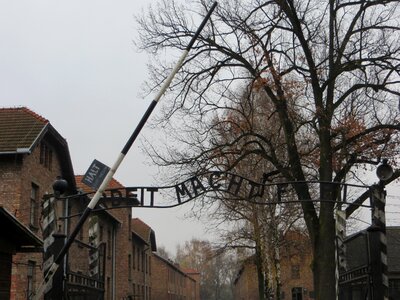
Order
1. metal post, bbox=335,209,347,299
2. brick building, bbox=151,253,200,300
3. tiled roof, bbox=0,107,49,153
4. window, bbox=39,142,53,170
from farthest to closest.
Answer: brick building, bbox=151,253,200,300 < window, bbox=39,142,53,170 < tiled roof, bbox=0,107,49,153 < metal post, bbox=335,209,347,299

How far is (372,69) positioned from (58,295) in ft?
38.5

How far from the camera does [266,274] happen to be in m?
33.8

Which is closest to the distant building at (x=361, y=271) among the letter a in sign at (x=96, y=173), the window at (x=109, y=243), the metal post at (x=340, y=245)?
the metal post at (x=340, y=245)

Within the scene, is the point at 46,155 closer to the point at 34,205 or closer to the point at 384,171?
the point at 34,205

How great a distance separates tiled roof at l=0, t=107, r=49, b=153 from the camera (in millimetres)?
21047

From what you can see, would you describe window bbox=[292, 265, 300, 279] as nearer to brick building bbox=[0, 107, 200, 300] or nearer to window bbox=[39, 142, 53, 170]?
brick building bbox=[0, 107, 200, 300]

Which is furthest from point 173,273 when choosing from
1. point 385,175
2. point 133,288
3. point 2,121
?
point 385,175

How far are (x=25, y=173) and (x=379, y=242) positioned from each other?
15.1 m

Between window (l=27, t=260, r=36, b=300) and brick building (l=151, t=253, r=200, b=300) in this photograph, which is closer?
window (l=27, t=260, r=36, b=300)

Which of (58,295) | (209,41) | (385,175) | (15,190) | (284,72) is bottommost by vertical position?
(58,295)

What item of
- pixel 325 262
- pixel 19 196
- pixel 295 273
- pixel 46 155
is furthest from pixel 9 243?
pixel 295 273

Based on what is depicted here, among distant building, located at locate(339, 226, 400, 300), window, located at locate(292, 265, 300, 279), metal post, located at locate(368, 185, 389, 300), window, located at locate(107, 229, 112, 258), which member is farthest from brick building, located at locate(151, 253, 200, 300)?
metal post, located at locate(368, 185, 389, 300)

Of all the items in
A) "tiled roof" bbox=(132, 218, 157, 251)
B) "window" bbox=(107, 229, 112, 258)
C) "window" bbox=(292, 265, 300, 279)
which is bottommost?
"window" bbox=(292, 265, 300, 279)

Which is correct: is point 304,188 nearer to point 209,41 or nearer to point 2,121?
point 209,41
